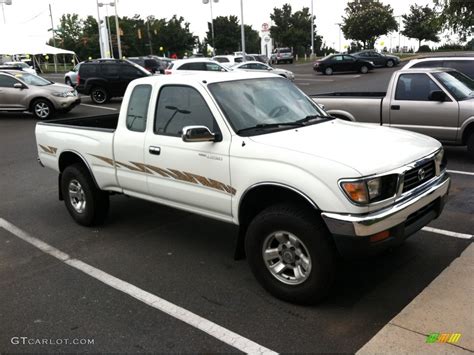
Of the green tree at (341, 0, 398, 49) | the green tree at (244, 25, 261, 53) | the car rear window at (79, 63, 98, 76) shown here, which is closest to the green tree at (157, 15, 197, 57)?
the green tree at (244, 25, 261, 53)

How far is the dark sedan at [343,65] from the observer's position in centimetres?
3431

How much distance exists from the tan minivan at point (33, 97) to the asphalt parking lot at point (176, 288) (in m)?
10.5

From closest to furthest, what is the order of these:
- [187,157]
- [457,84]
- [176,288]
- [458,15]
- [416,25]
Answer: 1. [176,288]
2. [187,157]
3. [457,84]
4. [458,15]
5. [416,25]

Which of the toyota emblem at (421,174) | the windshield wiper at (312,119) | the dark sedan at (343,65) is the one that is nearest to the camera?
the toyota emblem at (421,174)

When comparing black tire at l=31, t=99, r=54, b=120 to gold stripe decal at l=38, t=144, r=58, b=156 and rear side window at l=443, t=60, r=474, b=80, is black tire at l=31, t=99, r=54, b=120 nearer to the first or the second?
gold stripe decal at l=38, t=144, r=58, b=156

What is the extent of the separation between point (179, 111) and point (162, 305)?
1849mm

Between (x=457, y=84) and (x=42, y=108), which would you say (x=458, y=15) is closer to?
(x=457, y=84)

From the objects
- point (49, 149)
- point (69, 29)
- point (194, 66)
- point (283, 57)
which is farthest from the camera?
point (69, 29)

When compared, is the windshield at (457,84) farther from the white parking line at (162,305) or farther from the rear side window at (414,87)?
the white parking line at (162,305)

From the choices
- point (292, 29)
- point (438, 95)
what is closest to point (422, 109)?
point (438, 95)

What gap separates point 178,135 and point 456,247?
9.76ft

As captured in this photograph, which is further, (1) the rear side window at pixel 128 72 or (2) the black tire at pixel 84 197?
(1) the rear side window at pixel 128 72

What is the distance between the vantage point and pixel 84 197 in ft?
19.2

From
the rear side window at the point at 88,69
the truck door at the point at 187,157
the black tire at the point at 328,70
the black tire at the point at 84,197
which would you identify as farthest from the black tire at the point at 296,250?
the black tire at the point at 328,70
